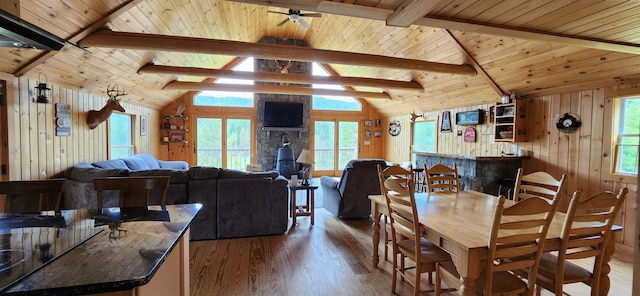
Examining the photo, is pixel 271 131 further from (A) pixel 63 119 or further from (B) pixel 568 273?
(B) pixel 568 273

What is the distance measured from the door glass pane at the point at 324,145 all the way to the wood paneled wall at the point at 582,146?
5.04 meters

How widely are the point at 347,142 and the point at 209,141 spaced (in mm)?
4385

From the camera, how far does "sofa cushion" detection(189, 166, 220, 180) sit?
3498 millimetres

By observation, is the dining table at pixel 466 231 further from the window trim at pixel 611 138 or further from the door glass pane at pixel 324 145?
the door glass pane at pixel 324 145

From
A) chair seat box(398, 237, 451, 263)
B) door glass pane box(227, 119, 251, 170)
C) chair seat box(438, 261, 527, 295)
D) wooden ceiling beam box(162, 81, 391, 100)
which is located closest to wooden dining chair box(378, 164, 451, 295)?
chair seat box(398, 237, 451, 263)

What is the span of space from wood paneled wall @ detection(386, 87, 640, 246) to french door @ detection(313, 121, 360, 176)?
4.80 metres

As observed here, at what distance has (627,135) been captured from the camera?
3.47 metres

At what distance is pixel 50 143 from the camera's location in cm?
373

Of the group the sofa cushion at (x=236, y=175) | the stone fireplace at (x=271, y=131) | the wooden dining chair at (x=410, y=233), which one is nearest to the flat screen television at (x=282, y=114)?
the stone fireplace at (x=271, y=131)

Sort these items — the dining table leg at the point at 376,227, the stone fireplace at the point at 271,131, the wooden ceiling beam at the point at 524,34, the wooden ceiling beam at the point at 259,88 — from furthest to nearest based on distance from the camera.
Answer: the stone fireplace at the point at 271,131, the wooden ceiling beam at the point at 259,88, the dining table leg at the point at 376,227, the wooden ceiling beam at the point at 524,34

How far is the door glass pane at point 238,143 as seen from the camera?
8.60 meters

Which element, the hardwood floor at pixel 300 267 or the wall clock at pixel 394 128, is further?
the wall clock at pixel 394 128

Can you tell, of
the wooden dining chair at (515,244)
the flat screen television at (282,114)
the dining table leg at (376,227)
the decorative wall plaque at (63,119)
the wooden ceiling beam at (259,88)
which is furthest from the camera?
the flat screen television at (282,114)

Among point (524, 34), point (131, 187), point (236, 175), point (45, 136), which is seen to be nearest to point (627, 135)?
point (524, 34)
